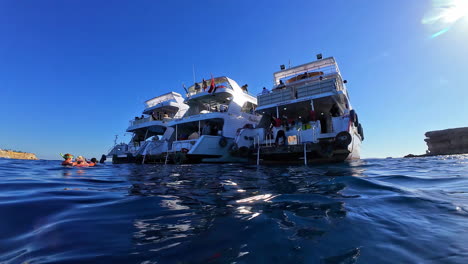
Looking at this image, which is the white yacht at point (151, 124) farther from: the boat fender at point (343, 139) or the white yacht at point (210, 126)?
the boat fender at point (343, 139)

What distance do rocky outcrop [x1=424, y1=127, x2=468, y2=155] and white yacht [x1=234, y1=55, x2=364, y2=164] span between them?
5015 centimetres

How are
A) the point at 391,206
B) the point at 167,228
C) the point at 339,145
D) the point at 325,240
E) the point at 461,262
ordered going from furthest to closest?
the point at 339,145 < the point at 391,206 < the point at 167,228 < the point at 325,240 < the point at 461,262

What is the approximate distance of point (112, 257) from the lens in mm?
1252

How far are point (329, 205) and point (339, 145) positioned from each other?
8376 mm

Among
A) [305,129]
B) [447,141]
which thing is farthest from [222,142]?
[447,141]

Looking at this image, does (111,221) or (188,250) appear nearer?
(188,250)

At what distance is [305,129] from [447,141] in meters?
58.4

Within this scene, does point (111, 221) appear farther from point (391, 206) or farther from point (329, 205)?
point (391, 206)

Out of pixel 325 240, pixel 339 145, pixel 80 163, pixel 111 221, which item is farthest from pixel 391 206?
pixel 80 163

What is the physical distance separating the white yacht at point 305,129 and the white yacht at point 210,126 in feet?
6.09

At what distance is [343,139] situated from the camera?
978 cm

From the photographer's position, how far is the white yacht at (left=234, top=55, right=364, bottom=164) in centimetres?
1037

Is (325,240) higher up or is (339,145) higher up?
(339,145)

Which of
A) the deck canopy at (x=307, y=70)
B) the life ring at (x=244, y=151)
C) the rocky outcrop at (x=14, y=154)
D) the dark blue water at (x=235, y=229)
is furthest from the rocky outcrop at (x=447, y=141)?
the rocky outcrop at (x=14, y=154)
